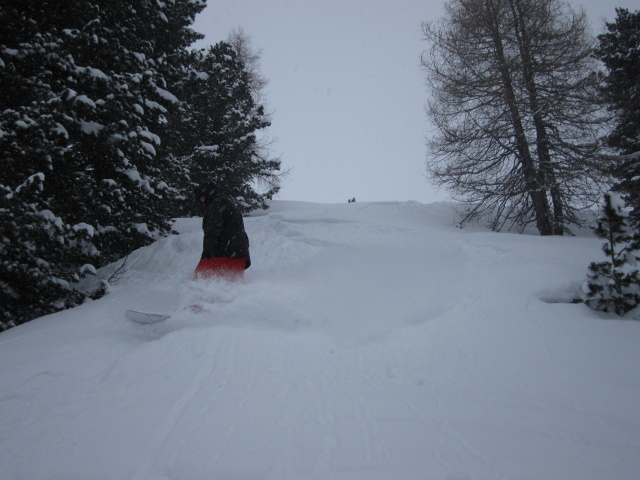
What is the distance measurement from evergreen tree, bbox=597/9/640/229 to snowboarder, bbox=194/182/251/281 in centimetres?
989

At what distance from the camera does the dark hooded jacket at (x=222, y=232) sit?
17.3 ft

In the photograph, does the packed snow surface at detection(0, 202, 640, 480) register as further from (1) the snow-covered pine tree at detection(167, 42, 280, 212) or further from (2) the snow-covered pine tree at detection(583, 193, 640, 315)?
(1) the snow-covered pine tree at detection(167, 42, 280, 212)

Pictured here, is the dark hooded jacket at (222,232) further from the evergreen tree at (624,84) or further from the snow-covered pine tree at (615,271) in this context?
the evergreen tree at (624,84)

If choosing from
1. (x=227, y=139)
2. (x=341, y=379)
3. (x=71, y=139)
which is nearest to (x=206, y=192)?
(x=71, y=139)

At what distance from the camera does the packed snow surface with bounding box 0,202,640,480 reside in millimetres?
2045

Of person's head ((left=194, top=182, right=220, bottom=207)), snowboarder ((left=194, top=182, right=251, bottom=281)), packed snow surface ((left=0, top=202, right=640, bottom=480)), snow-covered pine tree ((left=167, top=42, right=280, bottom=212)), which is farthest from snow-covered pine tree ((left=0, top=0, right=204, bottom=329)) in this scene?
snow-covered pine tree ((left=167, top=42, right=280, bottom=212))

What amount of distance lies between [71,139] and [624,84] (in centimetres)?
1483

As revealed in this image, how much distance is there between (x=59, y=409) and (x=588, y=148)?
38.9 ft

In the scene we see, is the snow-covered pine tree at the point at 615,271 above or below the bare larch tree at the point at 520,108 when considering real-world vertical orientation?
below

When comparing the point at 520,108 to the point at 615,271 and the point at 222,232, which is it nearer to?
the point at 615,271

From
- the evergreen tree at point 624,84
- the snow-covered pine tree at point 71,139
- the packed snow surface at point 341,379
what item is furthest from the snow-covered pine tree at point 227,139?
the evergreen tree at point 624,84

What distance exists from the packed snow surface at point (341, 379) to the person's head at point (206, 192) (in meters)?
1.42

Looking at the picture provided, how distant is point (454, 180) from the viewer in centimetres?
966

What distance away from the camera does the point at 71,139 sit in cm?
544
